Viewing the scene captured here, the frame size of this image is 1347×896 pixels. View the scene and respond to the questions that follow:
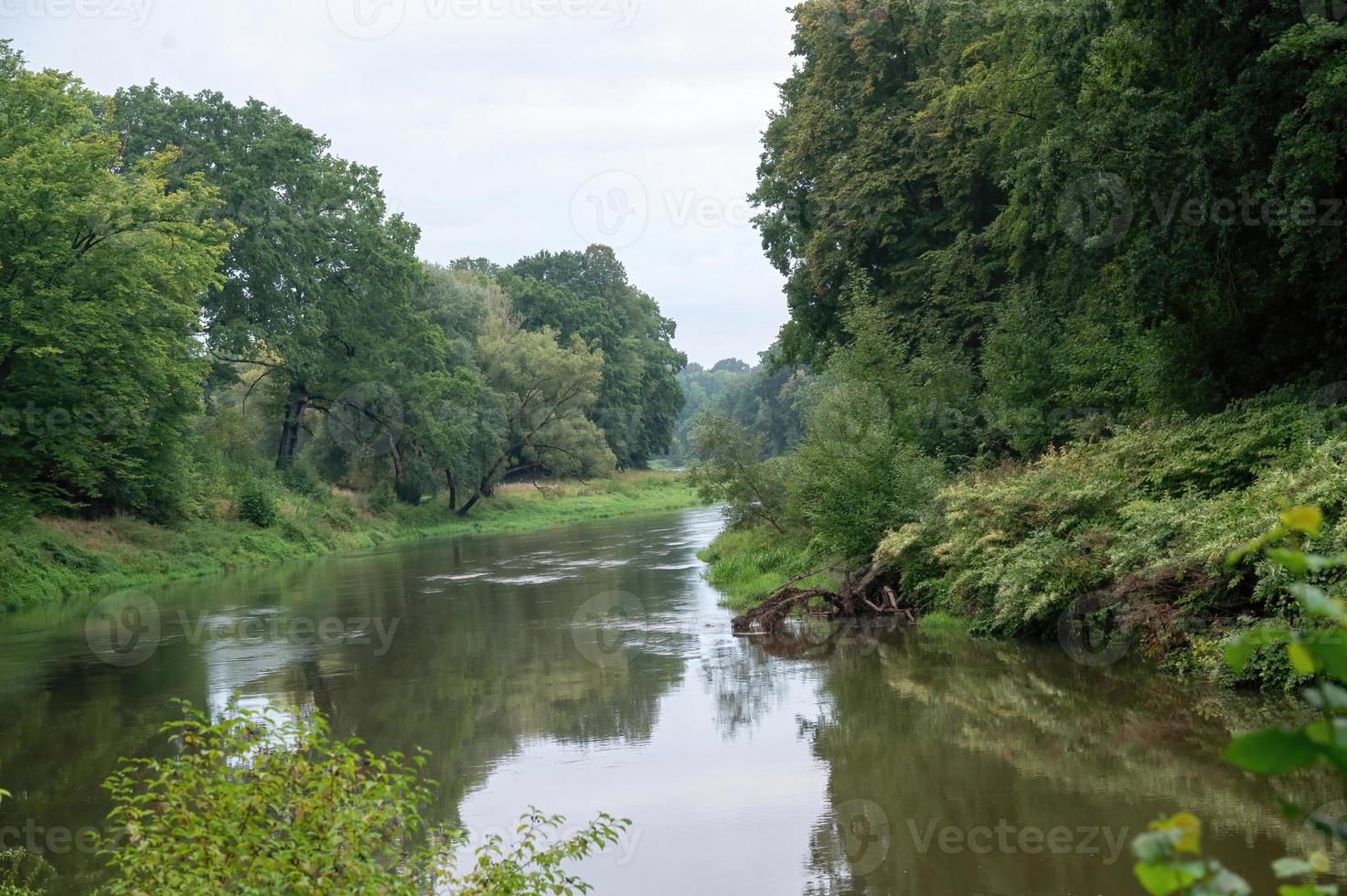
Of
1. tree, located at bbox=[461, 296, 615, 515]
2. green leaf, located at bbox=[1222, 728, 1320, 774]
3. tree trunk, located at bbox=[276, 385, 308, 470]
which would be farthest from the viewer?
tree, located at bbox=[461, 296, 615, 515]

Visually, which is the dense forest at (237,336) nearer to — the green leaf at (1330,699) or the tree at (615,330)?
the tree at (615,330)

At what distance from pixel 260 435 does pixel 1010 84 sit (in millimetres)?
32752

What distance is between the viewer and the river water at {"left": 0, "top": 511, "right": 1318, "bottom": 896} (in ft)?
25.5

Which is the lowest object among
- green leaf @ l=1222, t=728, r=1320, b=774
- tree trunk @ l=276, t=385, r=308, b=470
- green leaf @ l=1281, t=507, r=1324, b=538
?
green leaf @ l=1222, t=728, r=1320, b=774

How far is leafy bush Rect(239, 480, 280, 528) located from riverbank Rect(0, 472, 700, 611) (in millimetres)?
242

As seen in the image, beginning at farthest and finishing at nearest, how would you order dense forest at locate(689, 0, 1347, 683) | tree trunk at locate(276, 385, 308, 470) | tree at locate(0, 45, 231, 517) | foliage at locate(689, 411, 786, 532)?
1. tree trunk at locate(276, 385, 308, 470)
2. foliage at locate(689, 411, 786, 532)
3. tree at locate(0, 45, 231, 517)
4. dense forest at locate(689, 0, 1347, 683)

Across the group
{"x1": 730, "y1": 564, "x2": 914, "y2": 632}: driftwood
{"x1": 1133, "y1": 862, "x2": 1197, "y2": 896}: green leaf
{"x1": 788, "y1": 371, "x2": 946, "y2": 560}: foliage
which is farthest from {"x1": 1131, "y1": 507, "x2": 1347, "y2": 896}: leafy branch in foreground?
{"x1": 788, "y1": 371, "x2": 946, "y2": 560}: foliage

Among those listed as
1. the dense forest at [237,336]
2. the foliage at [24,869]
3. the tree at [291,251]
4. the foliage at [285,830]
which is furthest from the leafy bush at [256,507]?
the foliage at [285,830]

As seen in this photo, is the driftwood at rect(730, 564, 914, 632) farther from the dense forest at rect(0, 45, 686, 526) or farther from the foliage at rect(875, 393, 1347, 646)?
the dense forest at rect(0, 45, 686, 526)

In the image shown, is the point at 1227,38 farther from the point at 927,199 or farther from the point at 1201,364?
the point at 927,199

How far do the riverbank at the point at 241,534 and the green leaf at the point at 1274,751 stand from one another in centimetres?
2679

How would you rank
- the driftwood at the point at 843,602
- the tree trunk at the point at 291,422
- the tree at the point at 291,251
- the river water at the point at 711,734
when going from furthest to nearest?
the tree trunk at the point at 291,422, the tree at the point at 291,251, the driftwood at the point at 843,602, the river water at the point at 711,734

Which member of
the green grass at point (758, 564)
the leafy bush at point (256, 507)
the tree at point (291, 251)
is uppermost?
the tree at point (291, 251)

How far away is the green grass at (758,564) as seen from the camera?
2053cm
